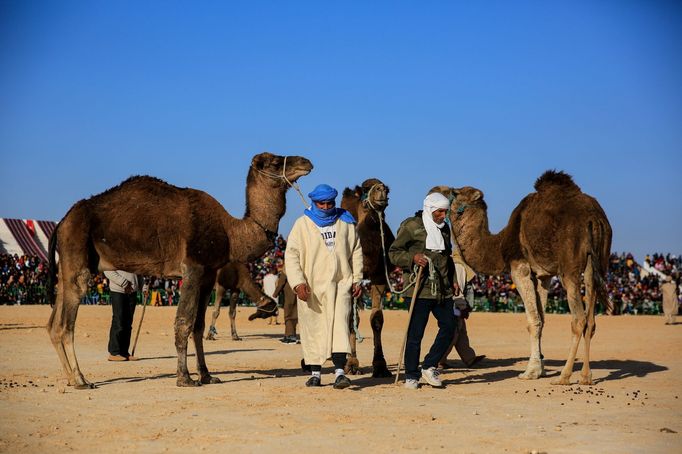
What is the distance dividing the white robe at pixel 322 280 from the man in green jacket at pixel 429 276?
74 centimetres

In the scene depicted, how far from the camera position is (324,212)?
1204cm

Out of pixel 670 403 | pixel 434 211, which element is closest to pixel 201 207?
pixel 434 211

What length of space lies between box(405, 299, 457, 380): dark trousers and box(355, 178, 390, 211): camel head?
2.23 meters

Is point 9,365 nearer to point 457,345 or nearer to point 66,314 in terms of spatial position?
point 66,314

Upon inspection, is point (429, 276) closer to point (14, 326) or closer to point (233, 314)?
point (233, 314)

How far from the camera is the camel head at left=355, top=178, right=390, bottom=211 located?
13.8 metres

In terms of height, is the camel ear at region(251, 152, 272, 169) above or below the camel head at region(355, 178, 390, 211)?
above

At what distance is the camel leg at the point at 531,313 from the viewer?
13180 millimetres

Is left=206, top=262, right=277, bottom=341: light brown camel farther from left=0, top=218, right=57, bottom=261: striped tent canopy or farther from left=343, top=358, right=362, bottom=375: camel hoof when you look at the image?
left=0, top=218, right=57, bottom=261: striped tent canopy

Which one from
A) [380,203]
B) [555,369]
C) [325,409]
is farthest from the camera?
[555,369]

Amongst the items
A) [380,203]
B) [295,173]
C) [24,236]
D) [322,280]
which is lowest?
[322,280]

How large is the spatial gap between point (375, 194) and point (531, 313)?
111 inches

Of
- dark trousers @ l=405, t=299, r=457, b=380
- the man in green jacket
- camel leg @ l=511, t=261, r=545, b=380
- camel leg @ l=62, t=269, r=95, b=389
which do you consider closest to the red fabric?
camel leg @ l=62, t=269, r=95, b=389

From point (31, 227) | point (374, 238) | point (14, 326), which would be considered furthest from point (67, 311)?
point (31, 227)
